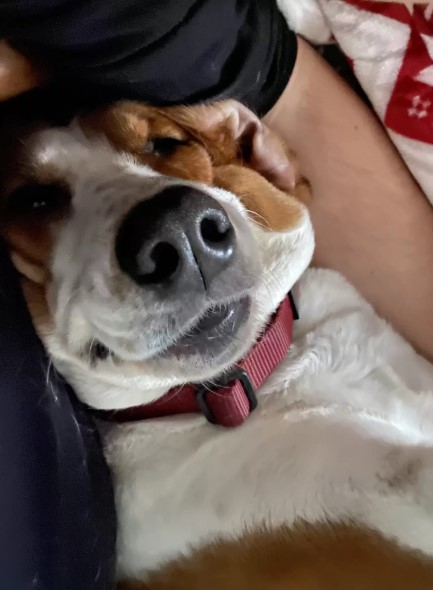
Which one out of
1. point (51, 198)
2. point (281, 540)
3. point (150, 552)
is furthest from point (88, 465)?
point (51, 198)

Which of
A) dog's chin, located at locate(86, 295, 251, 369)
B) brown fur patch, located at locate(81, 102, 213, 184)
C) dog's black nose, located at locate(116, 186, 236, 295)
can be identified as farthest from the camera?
brown fur patch, located at locate(81, 102, 213, 184)

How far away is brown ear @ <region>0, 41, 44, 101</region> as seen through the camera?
1038 mm

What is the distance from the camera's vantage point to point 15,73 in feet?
3.49

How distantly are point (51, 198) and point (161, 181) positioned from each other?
23 centimetres

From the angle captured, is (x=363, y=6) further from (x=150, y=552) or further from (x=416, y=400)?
(x=150, y=552)

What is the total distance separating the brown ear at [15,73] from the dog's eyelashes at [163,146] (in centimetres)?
20

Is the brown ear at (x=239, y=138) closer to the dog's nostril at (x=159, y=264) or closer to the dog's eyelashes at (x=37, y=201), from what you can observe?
the dog's eyelashes at (x=37, y=201)

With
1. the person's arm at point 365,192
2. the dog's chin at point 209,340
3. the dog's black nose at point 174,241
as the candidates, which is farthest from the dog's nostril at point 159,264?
the person's arm at point 365,192

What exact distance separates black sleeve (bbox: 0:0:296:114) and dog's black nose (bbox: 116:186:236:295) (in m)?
0.22

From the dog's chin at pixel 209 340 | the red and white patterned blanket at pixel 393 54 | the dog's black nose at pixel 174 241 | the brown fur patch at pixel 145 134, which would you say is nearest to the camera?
the dog's black nose at pixel 174 241

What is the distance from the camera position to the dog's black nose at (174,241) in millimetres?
901

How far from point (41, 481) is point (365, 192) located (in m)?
0.84

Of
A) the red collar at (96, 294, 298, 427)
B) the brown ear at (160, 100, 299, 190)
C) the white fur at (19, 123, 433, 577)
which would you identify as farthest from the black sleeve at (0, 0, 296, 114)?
the red collar at (96, 294, 298, 427)

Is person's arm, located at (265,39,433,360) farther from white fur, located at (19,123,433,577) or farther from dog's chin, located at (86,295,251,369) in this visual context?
dog's chin, located at (86,295,251,369)
